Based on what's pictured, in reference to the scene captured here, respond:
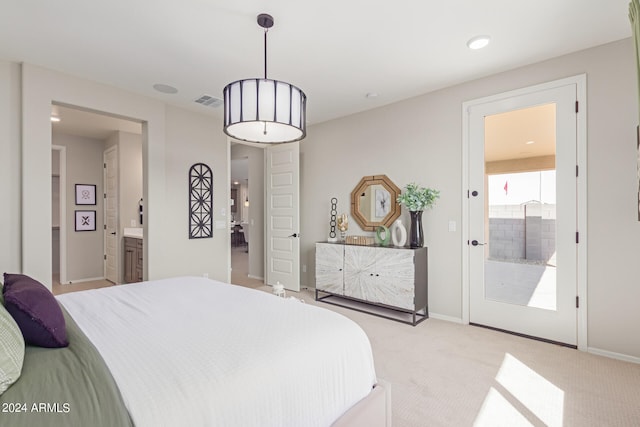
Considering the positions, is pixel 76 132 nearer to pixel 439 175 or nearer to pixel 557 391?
pixel 439 175

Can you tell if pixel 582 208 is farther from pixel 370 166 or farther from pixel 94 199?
pixel 94 199

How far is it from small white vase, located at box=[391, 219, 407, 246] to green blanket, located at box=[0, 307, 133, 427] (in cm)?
315

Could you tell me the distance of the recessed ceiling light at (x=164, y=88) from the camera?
11.3ft

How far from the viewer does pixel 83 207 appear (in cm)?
543

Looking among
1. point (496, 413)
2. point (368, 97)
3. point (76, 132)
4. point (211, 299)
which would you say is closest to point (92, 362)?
point (211, 299)

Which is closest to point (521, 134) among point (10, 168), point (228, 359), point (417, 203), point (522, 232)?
point (522, 232)

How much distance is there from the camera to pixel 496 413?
1.86 meters

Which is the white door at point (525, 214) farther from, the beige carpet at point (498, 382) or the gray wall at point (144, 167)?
the gray wall at point (144, 167)

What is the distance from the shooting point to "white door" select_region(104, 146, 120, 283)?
17.0 feet

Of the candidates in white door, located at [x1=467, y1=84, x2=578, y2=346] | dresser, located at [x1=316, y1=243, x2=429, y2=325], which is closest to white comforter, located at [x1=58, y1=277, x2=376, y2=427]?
dresser, located at [x1=316, y1=243, x2=429, y2=325]

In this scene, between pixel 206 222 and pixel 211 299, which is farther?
Result: pixel 206 222

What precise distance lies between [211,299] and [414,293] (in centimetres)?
228

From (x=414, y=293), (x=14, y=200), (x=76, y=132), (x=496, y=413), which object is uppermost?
(x=76, y=132)

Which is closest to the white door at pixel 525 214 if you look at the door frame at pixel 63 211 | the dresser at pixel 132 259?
the dresser at pixel 132 259
